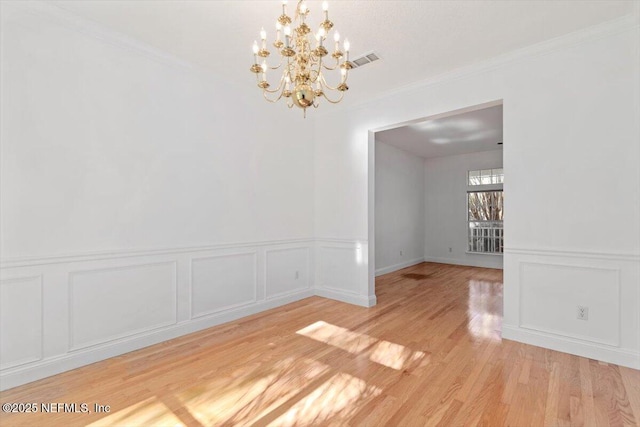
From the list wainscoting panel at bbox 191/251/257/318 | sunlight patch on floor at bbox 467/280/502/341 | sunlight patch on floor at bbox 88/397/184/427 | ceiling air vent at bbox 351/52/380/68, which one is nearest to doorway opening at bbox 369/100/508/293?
sunlight patch on floor at bbox 467/280/502/341

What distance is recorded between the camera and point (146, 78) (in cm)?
299

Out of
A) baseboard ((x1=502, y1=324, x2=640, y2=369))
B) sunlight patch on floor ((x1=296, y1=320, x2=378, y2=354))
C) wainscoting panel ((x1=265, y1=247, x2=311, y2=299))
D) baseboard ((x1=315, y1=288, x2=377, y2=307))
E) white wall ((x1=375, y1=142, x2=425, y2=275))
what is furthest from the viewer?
white wall ((x1=375, y1=142, x2=425, y2=275))

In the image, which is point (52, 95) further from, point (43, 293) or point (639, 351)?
point (639, 351)

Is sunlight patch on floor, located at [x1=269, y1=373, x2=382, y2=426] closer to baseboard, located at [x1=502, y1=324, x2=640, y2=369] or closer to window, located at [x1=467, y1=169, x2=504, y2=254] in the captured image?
baseboard, located at [x1=502, y1=324, x2=640, y2=369]

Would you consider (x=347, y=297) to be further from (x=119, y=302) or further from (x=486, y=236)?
(x=486, y=236)

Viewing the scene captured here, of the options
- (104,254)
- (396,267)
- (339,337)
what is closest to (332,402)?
(339,337)

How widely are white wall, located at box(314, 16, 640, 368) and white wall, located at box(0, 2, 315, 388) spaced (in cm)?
290

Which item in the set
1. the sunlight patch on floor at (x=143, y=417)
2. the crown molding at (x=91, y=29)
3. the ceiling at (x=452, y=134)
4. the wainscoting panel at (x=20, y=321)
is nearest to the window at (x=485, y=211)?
the ceiling at (x=452, y=134)

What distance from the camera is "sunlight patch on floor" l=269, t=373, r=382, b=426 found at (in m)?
1.92

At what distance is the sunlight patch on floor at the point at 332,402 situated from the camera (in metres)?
1.92

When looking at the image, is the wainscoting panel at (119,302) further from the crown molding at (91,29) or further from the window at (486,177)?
the window at (486,177)

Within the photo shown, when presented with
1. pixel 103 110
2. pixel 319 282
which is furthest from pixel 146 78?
pixel 319 282

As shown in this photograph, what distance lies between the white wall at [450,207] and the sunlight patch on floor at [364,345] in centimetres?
561

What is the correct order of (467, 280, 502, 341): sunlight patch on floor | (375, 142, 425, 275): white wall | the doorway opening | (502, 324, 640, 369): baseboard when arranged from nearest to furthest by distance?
Result: (502, 324, 640, 369): baseboard → (467, 280, 502, 341): sunlight patch on floor → the doorway opening → (375, 142, 425, 275): white wall
